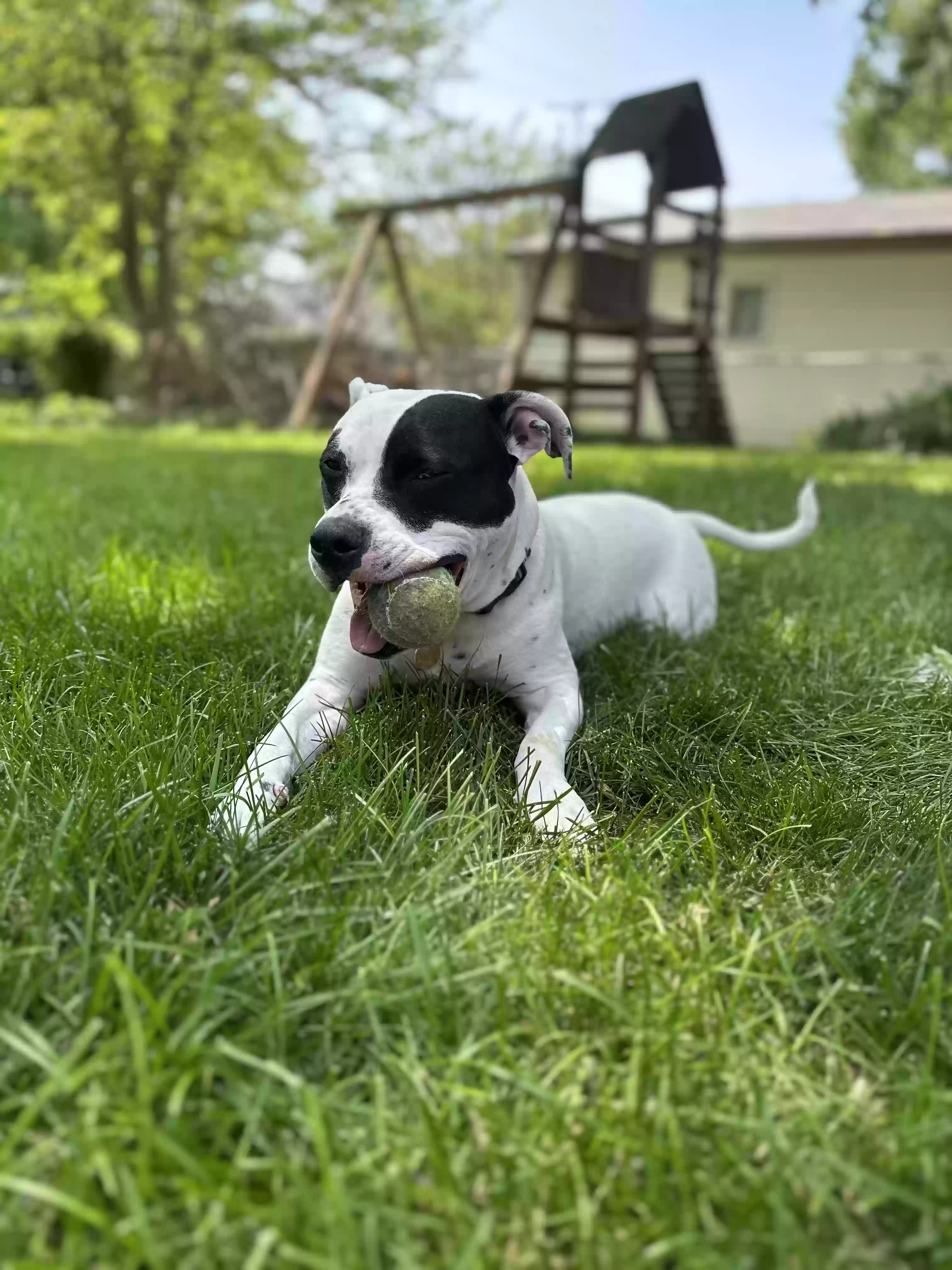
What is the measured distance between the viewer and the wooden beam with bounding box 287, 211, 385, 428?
12828mm

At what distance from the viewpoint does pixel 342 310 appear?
12.9 metres

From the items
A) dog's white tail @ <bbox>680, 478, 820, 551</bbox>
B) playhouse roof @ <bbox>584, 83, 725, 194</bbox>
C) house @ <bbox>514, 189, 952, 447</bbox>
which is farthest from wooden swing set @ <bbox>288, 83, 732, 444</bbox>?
dog's white tail @ <bbox>680, 478, 820, 551</bbox>

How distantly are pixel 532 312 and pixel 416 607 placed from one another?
10555 mm

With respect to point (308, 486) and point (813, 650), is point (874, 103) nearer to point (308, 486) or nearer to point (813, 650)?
point (308, 486)

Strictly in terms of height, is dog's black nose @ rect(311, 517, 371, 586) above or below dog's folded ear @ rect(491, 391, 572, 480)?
below

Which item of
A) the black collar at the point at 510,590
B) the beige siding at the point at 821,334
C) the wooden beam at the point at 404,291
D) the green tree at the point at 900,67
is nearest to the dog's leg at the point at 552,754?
the black collar at the point at 510,590

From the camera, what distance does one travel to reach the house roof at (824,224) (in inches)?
696

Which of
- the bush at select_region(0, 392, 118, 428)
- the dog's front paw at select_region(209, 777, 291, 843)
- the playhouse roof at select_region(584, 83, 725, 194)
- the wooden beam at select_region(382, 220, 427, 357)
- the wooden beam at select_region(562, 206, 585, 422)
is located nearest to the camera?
the dog's front paw at select_region(209, 777, 291, 843)

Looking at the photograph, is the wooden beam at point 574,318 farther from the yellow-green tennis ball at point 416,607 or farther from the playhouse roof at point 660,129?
the yellow-green tennis ball at point 416,607

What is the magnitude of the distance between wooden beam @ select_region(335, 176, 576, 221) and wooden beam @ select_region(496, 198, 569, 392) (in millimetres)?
309

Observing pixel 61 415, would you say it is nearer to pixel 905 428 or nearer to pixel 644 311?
pixel 644 311

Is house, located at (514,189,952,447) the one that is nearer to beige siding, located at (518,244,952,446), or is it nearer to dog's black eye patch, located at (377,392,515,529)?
beige siding, located at (518,244,952,446)

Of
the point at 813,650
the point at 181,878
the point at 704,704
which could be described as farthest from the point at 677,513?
the point at 181,878

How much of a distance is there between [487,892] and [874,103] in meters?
10.9
